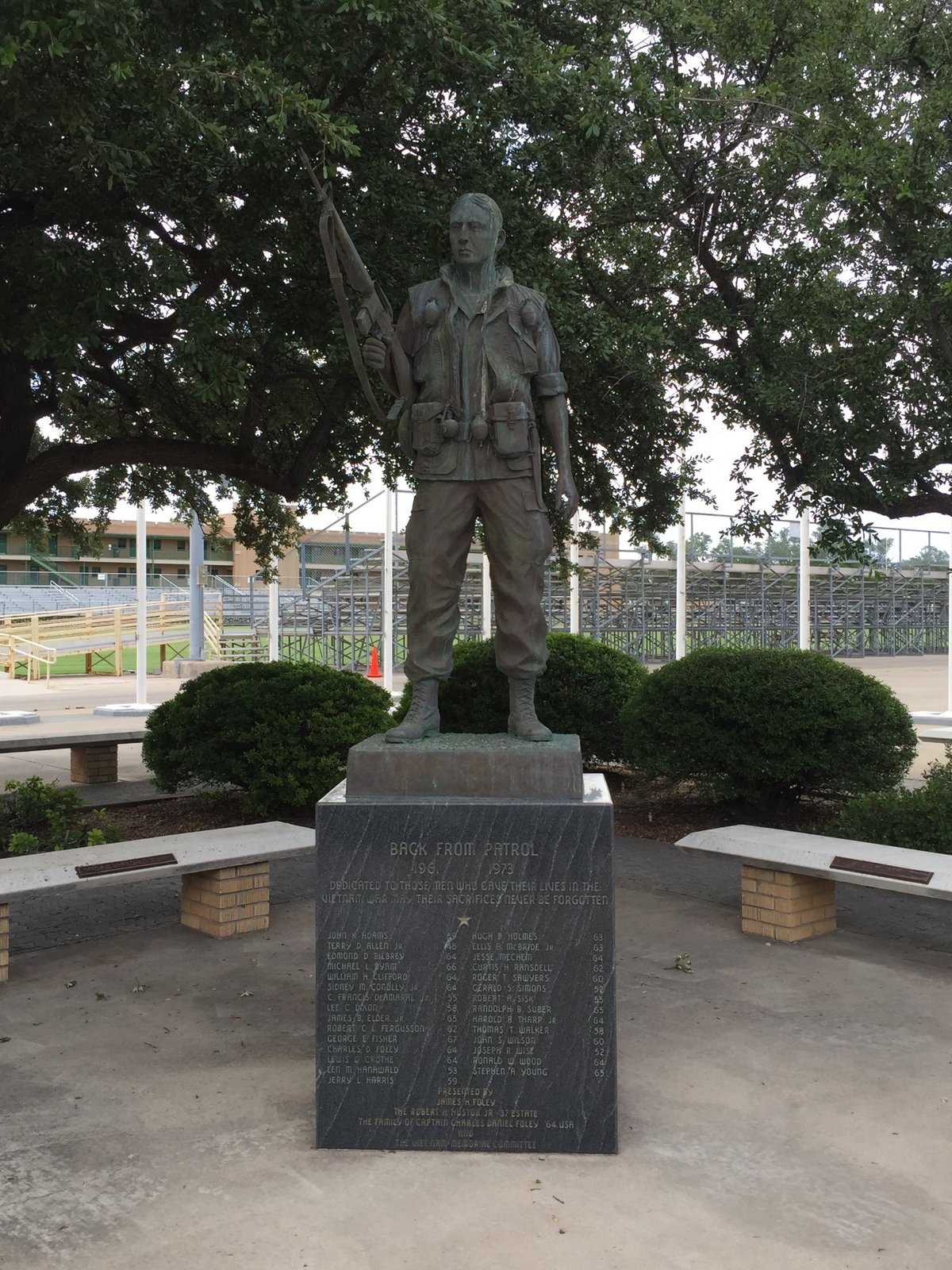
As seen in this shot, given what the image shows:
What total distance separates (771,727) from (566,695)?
255cm

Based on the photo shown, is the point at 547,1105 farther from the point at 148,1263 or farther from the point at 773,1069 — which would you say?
the point at 148,1263

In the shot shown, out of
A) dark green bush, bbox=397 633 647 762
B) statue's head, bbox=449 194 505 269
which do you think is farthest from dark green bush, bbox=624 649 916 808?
statue's head, bbox=449 194 505 269

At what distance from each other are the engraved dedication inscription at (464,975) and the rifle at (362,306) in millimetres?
1806

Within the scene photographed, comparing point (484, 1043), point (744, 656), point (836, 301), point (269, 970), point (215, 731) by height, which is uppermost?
point (836, 301)

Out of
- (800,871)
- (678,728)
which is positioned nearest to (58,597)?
(678,728)

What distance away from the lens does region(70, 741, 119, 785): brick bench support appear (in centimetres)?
1264

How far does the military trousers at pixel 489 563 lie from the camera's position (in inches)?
180

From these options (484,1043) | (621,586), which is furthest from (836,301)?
(621,586)

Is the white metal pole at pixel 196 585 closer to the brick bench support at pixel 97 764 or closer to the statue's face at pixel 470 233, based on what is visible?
the brick bench support at pixel 97 764

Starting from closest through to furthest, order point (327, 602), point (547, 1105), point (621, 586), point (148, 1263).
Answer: point (148, 1263) < point (547, 1105) < point (327, 602) < point (621, 586)

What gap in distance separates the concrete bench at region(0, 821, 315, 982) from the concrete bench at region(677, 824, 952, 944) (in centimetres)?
262

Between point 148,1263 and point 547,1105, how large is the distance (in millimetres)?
1473

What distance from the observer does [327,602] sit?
32.8 meters

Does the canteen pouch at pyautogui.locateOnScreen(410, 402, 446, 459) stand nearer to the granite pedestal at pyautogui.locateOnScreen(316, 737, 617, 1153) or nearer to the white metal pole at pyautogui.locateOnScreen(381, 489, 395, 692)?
the granite pedestal at pyautogui.locateOnScreen(316, 737, 617, 1153)
